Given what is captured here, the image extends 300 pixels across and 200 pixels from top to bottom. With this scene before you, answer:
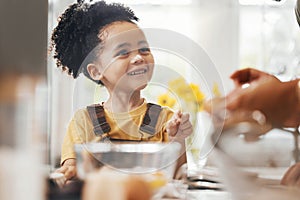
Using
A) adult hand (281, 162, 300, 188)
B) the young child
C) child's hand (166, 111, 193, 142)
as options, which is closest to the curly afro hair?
the young child

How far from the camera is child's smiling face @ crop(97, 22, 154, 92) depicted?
2.36ft

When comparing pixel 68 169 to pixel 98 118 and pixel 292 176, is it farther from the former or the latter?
pixel 292 176

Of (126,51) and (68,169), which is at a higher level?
(126,51)

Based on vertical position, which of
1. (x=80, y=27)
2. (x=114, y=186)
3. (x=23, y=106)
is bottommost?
(x=114, y=186)

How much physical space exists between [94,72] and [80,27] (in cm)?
6

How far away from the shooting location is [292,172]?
73 cm

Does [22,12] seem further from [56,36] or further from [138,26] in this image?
[138,26]

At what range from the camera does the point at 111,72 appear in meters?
0.72

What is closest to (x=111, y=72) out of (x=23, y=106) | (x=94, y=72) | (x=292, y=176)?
(x=94, y=72)

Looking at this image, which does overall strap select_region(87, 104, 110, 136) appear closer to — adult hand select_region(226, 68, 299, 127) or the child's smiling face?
the child's smiling face

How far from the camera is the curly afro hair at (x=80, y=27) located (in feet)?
2.36

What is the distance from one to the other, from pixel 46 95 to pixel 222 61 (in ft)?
0.79

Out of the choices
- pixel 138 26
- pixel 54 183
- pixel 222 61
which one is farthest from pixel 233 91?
pixel 54 183

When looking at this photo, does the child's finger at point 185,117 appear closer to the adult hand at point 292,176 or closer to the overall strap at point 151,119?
the overall strap at point 151,119
